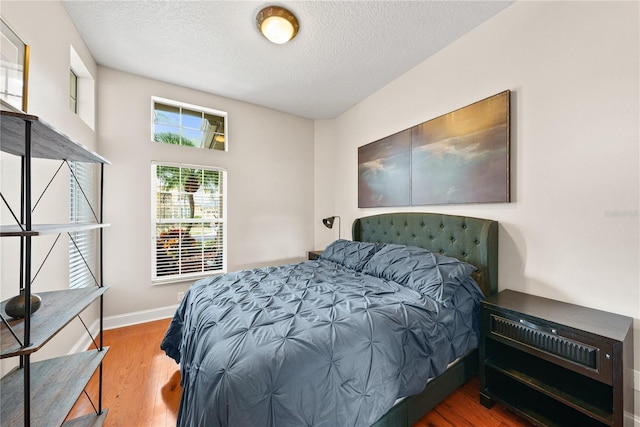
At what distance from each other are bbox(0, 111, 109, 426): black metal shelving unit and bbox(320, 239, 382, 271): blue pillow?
1982mm

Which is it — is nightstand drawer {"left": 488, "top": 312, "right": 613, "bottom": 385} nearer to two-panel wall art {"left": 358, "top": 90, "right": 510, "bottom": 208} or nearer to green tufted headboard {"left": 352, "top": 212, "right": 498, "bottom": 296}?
green tufted headboard {"left": 352, "top": 212, "right": 498, "bottom": 296}

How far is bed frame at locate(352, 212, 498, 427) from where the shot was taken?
146cm

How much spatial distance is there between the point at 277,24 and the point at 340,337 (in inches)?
91.5

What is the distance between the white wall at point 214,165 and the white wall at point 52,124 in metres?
0.54

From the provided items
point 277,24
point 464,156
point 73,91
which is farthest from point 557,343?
point 73,91

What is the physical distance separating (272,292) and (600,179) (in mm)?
2244

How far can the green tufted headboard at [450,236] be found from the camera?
197cm

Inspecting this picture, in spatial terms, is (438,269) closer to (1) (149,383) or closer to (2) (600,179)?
(2) (600,179)

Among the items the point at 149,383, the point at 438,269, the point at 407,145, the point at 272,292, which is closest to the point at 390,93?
the point at 407,145

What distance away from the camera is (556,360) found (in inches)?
53.4

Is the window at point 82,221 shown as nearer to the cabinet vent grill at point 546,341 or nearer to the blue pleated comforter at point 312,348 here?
the blue pleated comforter at point 312,348

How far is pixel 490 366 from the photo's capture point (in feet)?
5.38

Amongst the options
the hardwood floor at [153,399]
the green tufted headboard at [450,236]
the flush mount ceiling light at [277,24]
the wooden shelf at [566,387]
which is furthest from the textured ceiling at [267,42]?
the hardwood floor at [153,399]

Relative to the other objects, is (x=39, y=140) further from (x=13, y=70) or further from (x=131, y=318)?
(x=131, y=318)
